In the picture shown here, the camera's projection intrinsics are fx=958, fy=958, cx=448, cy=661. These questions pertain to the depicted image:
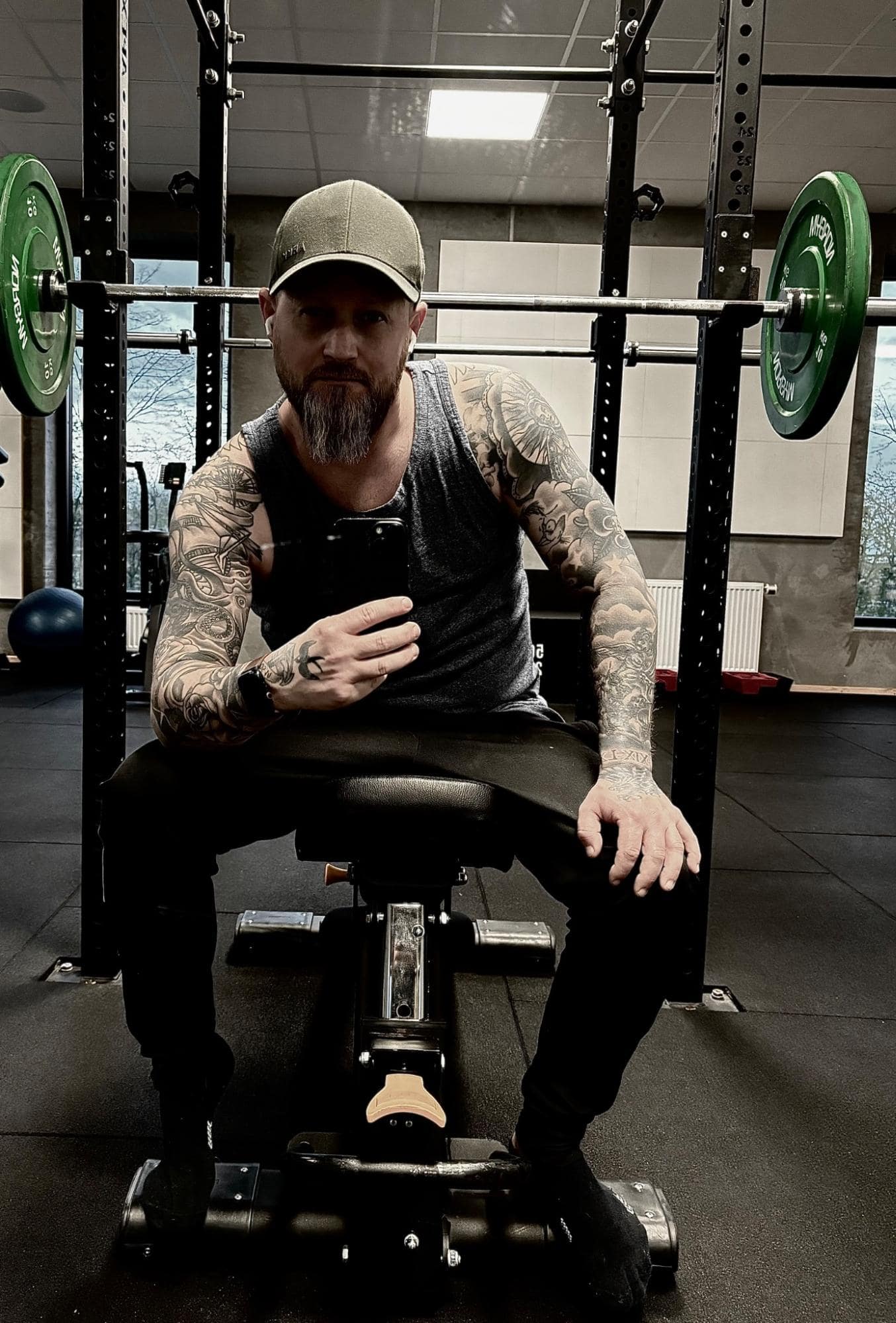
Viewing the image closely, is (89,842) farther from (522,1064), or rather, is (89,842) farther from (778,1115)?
(778,1115)

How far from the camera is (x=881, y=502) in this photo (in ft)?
19.4

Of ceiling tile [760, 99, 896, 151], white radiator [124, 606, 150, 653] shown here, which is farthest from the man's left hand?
white radiator [124, 606, 150, 653]

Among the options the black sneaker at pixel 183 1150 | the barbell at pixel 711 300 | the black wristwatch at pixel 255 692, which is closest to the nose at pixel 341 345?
the barbell at pixel 711 300

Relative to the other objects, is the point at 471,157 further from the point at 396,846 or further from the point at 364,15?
the point at 396,846

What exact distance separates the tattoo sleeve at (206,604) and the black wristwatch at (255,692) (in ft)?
0.09

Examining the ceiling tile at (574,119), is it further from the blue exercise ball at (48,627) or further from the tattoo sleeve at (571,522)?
the tattoo sleeve at (571,522)

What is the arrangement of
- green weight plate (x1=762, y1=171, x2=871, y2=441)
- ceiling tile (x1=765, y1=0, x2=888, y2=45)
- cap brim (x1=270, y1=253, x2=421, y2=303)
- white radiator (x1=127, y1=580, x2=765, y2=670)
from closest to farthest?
cap brim (x1=270, y1=253, x2=421, y2=303)
green weight plate (x1=762, y1=171, x2=871, y2=441)
ceiling tile (x1=765, y1=0, x2=888, y2=45)
white radiator (x1=127, y1=580, x2=765, y2=670)

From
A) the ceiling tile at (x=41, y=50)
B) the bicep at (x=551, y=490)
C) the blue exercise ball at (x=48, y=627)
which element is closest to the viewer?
the bicep at (x=551, y=490)

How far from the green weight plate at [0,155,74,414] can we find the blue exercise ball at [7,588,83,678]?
3759mm

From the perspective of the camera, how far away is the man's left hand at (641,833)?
982mm

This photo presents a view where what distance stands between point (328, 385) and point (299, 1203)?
3.21 ft

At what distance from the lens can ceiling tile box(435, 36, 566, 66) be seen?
12.9 feet

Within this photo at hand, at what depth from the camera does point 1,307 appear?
140cm

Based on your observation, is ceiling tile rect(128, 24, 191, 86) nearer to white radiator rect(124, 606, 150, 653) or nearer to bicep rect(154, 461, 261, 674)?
white radiator rect(124, 606, 150, 653)
